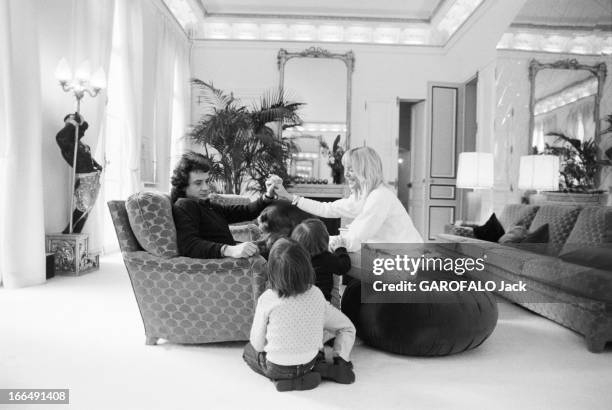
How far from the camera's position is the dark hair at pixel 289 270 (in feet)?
6.55

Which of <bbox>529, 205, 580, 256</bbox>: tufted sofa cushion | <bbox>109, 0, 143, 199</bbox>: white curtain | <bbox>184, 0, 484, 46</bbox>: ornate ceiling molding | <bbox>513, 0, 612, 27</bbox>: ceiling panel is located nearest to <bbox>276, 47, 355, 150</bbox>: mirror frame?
<bbox>184, 0, 484, 46</bbox>: ornate ceiling molding

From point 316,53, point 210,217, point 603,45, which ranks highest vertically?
point 316,53

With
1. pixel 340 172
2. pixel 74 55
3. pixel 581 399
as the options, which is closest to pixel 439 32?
pixel 340 172

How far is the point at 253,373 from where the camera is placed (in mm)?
2254

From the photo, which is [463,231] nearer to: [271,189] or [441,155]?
[271,189]

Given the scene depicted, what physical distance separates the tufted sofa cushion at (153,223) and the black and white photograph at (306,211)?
0.01 metres

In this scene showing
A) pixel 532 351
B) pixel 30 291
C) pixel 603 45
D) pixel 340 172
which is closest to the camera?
pixel 532 351

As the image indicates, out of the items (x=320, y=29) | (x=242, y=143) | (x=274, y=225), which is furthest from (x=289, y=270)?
(x=320, y=29)

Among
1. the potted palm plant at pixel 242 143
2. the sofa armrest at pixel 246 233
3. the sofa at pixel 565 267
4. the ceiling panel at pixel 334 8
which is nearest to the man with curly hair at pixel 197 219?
the sofa armrest at pixel 246 233

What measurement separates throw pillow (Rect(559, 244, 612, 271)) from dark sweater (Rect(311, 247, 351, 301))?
1.63m

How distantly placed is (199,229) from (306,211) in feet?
2.56

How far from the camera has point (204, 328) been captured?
258 centimetres

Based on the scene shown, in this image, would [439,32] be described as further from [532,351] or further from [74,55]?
[532,351]

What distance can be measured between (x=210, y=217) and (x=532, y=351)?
197 centimetres
